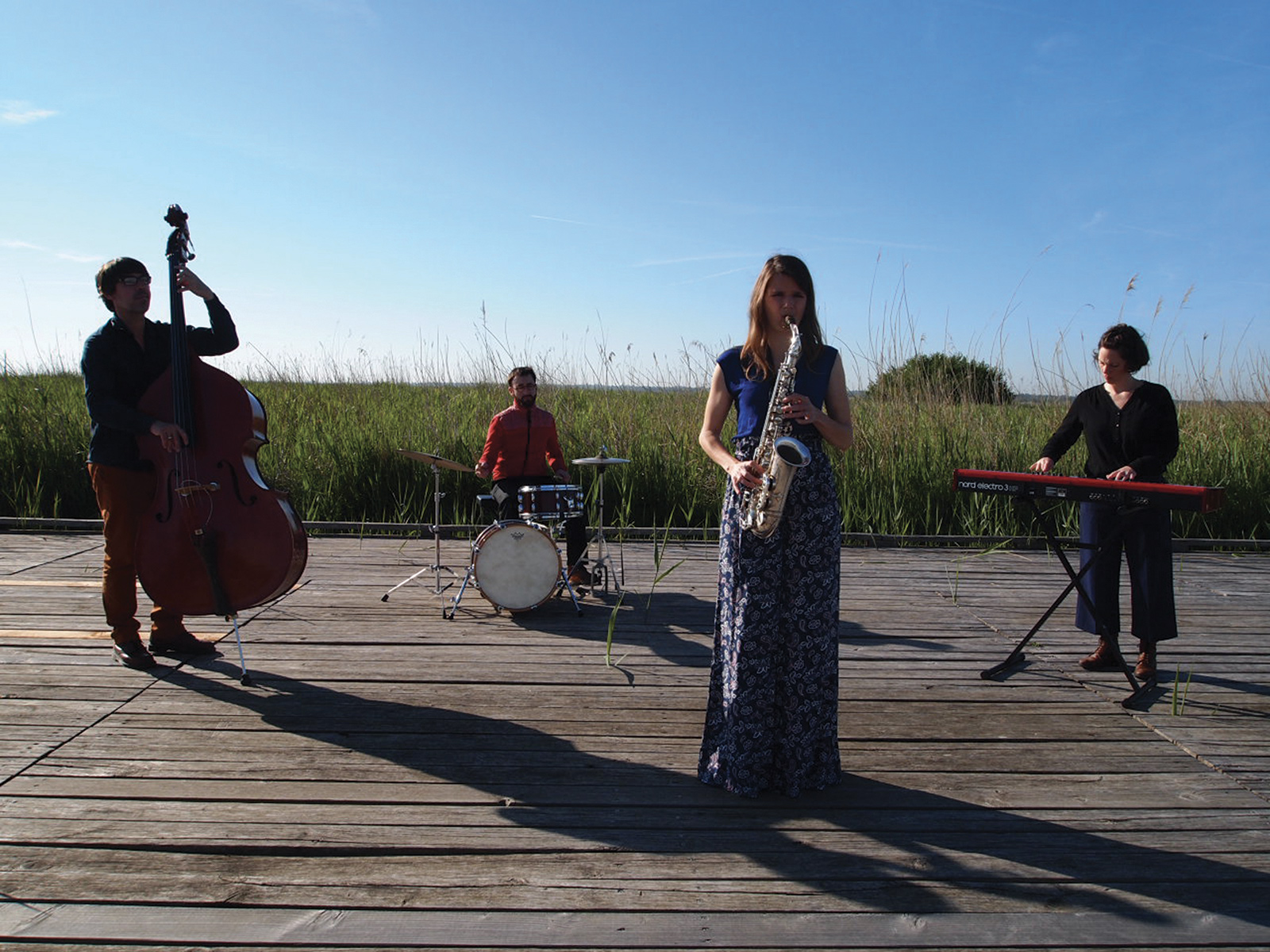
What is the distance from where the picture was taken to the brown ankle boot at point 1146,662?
3918 mm

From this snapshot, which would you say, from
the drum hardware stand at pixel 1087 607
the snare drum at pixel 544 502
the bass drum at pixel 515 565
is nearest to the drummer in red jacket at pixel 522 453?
the snare drum at pixel 544 502

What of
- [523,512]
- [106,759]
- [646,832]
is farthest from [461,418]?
[646,832]

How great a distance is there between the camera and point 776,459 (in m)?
2.50

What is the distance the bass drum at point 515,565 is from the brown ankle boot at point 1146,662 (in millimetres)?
2890

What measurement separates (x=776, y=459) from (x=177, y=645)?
3.11 meters

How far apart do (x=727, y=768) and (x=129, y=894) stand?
1.66 meters

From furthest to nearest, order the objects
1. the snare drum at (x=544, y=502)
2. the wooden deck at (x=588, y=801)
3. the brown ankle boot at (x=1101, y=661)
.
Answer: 1. the snare drum at (x=544, y=502)
2. the brown ankle boot at (x=1101, y=661)
3. the wooden deck at (x=588, y=801)

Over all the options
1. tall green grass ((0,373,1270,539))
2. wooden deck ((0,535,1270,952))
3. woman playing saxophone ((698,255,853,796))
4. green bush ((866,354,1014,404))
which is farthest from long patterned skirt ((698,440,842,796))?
green bush ((866,354,1014,404))

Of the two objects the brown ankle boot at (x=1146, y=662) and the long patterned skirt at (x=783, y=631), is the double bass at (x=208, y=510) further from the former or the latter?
the brown ankle boot at (x=1146, y=662)

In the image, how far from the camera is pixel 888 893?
88.2 inches

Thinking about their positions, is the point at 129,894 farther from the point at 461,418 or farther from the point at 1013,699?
the point at 461,418

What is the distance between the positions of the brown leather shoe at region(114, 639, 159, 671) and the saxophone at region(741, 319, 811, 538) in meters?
2.87

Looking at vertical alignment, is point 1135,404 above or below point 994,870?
above

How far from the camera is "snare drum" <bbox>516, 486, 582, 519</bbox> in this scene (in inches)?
205
